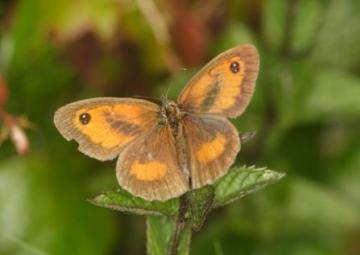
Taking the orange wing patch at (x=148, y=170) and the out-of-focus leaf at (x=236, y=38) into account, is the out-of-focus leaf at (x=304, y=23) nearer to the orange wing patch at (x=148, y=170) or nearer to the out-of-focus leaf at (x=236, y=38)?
the out-of-focus leaf at (x=236, y=38)

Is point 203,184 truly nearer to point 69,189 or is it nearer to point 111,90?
point 69,189

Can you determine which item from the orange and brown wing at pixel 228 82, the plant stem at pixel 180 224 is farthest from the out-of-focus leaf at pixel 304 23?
the plant stem at pixel 180 224

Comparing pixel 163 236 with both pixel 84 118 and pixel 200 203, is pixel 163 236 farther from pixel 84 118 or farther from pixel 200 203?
pixel 84 118

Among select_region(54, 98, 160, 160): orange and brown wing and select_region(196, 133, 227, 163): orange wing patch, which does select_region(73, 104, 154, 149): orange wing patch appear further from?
select_region(196, 133, 227, 163): orange wing patch

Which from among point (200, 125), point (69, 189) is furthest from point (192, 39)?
point (200, 125)

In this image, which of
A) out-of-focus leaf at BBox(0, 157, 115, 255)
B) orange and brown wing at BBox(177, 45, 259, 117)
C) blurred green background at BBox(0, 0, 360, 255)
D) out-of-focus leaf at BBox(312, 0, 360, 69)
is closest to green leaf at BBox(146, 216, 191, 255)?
orange and brown wing at BBox(177, 45, 259, 117)

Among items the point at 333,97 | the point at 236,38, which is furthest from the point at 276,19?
the point at 333,97

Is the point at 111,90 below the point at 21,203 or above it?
above
